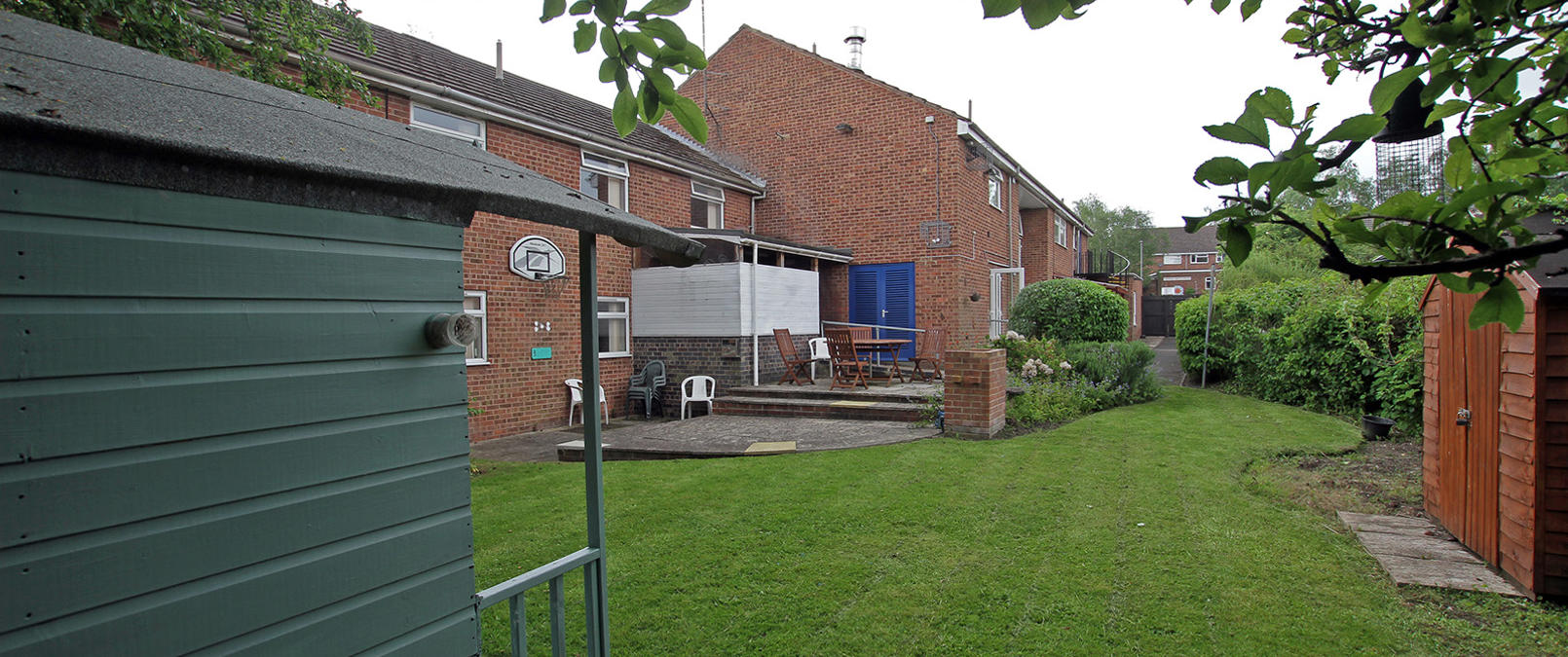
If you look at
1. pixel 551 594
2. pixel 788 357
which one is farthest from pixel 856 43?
pixel 551 594

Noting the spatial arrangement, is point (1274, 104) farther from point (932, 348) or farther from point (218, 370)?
point (932, 348)

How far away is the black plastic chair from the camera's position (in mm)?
13227

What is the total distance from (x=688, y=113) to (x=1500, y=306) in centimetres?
170

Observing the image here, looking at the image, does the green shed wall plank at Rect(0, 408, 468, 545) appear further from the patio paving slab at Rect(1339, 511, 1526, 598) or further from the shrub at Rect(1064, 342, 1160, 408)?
the shrub at Rect(1064, 342, 1160, 408)

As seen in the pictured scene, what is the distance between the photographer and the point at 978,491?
646 centimetres

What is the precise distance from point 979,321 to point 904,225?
9.48 ft

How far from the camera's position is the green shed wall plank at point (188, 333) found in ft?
5.06

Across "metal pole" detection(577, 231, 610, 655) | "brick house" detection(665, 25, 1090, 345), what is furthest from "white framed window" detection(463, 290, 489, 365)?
"metal pole" detection(577, 231, 610, 655)

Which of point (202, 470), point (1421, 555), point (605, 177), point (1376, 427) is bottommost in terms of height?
point (1421, 555)

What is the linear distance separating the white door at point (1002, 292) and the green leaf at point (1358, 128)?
16.4 meters

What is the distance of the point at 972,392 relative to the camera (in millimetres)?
9000

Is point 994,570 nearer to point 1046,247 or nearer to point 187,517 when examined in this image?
point 187,517

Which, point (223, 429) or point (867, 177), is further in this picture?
point (867, 177)

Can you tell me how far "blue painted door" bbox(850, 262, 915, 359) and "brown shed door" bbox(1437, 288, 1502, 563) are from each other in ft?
34.9
